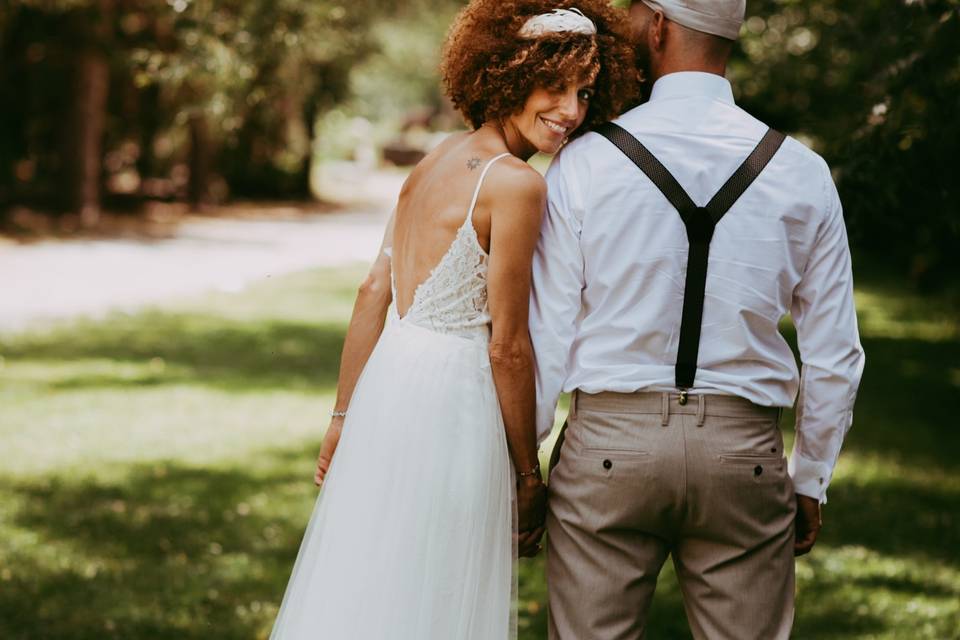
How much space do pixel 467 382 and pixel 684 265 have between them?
2.04ft

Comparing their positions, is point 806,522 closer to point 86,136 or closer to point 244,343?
point 244,343

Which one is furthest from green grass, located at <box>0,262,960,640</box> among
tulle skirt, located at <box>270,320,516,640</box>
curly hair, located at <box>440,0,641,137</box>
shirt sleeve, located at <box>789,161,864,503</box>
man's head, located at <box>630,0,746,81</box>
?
man's head, located at <box>630,0,746,81</box>

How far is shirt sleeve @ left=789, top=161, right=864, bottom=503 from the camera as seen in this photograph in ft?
8.80

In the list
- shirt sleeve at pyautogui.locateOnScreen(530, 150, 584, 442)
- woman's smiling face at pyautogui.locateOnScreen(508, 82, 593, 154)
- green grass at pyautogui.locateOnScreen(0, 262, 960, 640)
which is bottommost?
green grass at pyautogui.locateOnScreen(0, 262, 960, 640)

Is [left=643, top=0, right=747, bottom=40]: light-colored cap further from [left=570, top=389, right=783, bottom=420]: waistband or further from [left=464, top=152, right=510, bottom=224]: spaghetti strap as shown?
[left=570, top=389, right=783, bottom=420]: waistband

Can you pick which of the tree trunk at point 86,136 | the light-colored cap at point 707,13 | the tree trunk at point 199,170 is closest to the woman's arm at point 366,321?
the light-colored cap at point 707,13

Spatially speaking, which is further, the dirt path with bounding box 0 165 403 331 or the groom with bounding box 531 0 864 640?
the dirt path with bounding box 0 165 403 331

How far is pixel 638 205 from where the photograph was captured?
2.56 m

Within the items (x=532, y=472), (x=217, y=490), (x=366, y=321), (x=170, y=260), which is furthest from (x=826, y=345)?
(x=170, y=260)

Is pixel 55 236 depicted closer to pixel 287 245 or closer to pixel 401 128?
pixel 287 245

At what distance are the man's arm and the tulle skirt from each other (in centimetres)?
73

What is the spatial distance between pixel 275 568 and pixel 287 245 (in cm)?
1523

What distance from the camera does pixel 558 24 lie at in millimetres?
2742

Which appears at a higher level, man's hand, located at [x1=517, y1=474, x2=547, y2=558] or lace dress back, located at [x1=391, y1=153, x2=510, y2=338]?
lace dress back, located at [x1=391, y1=153, x2=510, y2=338]
